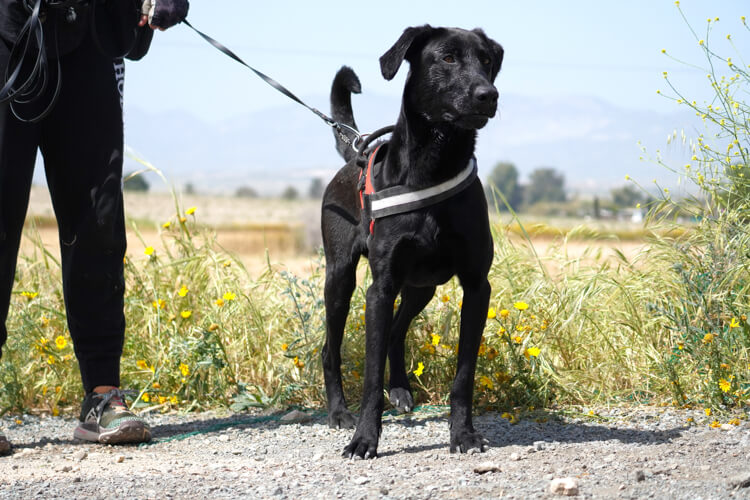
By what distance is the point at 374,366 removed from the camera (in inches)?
106

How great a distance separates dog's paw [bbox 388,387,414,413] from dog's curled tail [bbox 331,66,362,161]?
1.05 metres

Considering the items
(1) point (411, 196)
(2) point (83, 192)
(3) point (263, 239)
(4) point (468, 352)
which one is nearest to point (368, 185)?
(1) point (411, 196)

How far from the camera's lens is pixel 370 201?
2777mm

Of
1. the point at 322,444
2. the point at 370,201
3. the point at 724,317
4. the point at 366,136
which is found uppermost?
the point at 366,136

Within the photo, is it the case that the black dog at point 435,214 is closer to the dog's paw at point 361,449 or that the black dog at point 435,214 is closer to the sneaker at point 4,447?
the dog's paw at point 361,449

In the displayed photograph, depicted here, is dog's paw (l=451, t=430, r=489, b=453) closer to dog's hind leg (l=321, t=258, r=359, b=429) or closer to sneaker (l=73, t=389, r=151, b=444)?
dog's hind leg (l=321, t=258, r=359, b=429)

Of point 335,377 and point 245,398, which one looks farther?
point 245,398

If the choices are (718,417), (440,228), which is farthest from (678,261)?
(440,228)

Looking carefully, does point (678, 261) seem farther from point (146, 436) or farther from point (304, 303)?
point (146, 436)

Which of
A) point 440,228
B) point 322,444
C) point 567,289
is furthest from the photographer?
point 567,289

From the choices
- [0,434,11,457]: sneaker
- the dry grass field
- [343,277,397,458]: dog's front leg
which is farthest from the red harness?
[0,434,11,457]: sneaker

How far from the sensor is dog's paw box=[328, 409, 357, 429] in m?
3.13

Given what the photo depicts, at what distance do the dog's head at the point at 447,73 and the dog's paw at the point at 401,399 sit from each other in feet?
4.16

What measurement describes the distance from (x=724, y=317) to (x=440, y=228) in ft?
4.56
